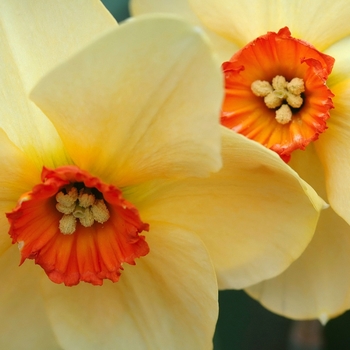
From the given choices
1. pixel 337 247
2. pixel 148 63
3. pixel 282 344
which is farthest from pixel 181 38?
pixel 282 344

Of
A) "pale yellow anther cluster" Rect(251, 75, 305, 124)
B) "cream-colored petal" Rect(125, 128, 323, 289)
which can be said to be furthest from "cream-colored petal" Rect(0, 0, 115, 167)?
"pale yellow anther cluster" Rect(251, 75, 305, 124)

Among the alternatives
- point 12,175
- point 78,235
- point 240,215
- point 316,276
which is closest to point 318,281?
point 316,276

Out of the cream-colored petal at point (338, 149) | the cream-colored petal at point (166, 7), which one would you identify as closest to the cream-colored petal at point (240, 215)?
the cream-colored petal at point (338, 149)

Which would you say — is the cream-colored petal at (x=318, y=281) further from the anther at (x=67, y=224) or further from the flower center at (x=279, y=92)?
the anther at (x=67, y=224)

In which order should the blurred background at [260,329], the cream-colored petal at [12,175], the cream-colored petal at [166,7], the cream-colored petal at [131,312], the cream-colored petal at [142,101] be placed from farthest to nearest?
the blurred background at [260,329] → the cream-colored petal at [166,7] → the cream-colored petal at [131,312] → the cream-colored petal at [12,175] → the cream-colored petal at [142,101]

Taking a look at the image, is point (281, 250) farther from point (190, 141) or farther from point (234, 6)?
point (234, 6)

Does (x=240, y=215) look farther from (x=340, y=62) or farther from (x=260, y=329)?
(x=260, y=329)
